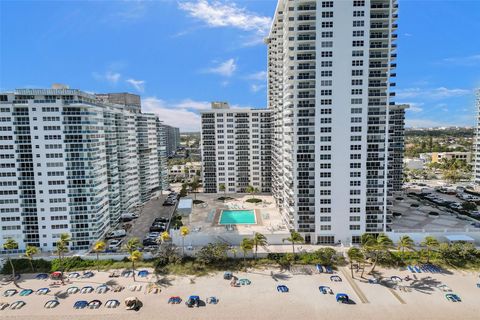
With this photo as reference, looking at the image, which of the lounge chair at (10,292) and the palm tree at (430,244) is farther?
the palm tree at (430,244)

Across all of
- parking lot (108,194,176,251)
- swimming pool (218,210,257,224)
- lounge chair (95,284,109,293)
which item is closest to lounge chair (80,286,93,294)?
lounge chair (95,284,109,293)

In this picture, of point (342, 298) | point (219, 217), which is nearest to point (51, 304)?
point (219, 217)

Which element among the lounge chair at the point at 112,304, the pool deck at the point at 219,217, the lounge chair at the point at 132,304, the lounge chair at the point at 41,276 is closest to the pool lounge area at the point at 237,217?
the pool deck at the point at 219,217

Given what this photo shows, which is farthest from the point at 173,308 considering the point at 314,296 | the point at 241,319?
the point at 314,296

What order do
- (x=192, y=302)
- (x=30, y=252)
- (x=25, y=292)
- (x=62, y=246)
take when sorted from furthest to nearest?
(x=62, y=246) → (x=30, y=252) → (x=25, y=292) → (x=192, y=302)

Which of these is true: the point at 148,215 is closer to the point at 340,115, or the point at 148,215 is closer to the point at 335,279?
the point at 335,279

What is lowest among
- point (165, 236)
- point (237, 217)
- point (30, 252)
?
point (237, 217)

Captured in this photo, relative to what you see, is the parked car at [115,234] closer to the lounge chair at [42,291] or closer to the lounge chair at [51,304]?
the lounge chair at [42,291]
